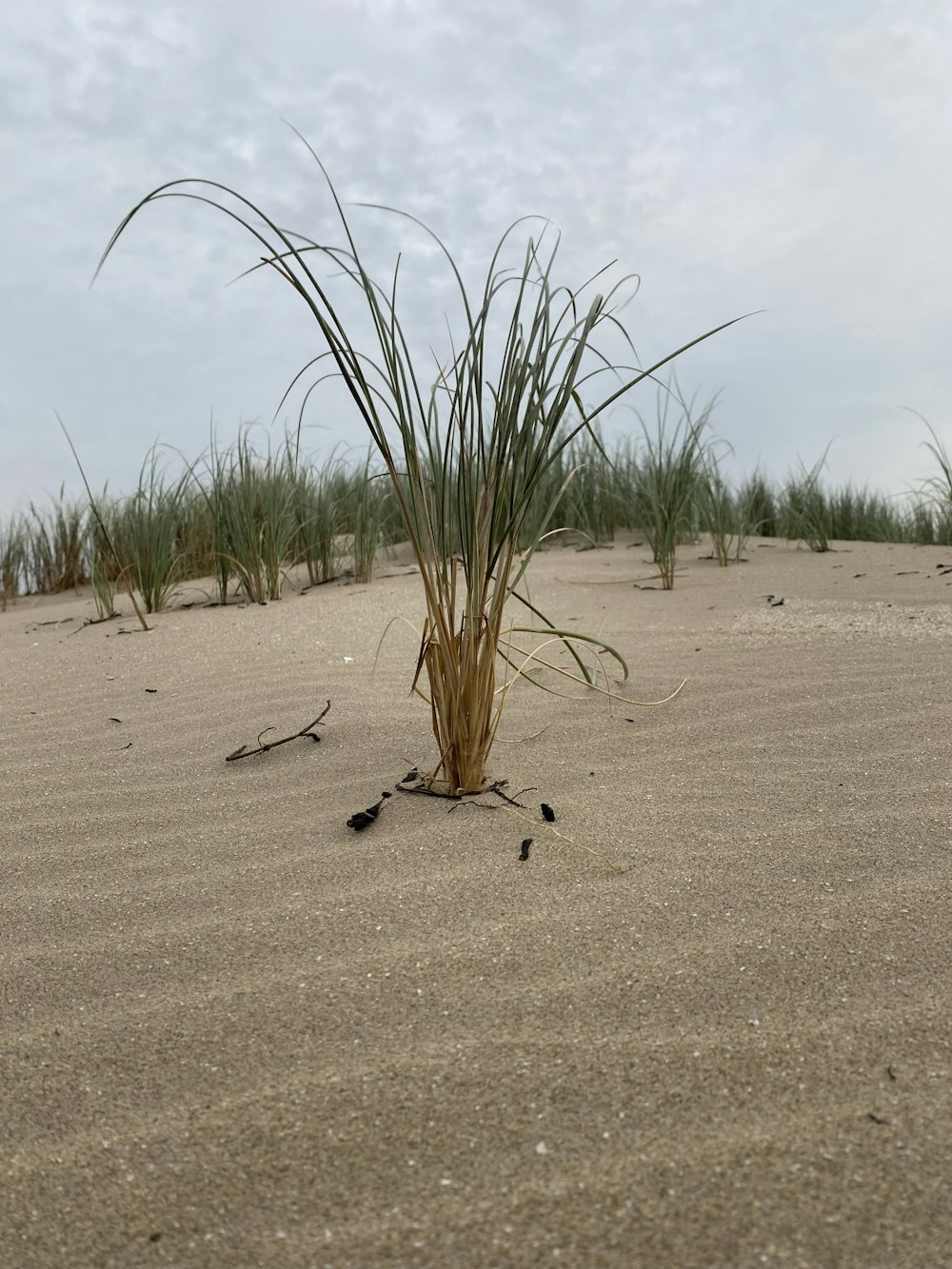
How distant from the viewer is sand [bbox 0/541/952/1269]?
935 millimetres

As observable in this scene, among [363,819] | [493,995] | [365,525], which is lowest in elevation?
[493,995]

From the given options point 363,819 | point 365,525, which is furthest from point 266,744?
point 365,525

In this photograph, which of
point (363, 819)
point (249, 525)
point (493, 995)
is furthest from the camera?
point (249, 525)

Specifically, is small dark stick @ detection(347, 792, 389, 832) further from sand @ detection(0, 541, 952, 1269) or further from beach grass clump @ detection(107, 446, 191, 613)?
beach grass clump @ detection(107, 446, 191, 613)

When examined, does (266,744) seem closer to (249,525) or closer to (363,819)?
(363,819)

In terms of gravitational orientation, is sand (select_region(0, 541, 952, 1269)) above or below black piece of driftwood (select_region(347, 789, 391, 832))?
below

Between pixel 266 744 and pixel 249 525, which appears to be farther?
pixel 249 525

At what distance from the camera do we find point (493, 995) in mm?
1228

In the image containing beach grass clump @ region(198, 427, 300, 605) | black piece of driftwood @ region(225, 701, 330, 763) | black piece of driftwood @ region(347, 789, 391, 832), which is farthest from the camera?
beach grass clump @ region(198, 427, 300, 605)

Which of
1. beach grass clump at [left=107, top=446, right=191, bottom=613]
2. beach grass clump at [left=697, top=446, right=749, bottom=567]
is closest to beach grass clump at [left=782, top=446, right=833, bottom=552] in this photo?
beach grass clump at [left=697, top=446, right=749, bottom=567]

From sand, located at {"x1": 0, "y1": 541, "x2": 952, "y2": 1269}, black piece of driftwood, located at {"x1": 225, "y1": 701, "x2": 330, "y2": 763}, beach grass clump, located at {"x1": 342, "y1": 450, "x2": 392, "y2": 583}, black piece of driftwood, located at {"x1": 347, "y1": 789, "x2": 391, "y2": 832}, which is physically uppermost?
beach grass clump, located at {"x1": 342, "y1": 450, "x2": 392, "y2": 583}

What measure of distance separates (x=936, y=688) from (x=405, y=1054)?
1833 millimetres

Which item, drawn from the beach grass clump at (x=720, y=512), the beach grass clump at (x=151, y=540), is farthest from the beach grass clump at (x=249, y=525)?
the beach grass clump at (x=720, y=512)

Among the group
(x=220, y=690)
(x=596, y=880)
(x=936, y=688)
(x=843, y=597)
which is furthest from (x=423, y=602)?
(x=596, y=880)
